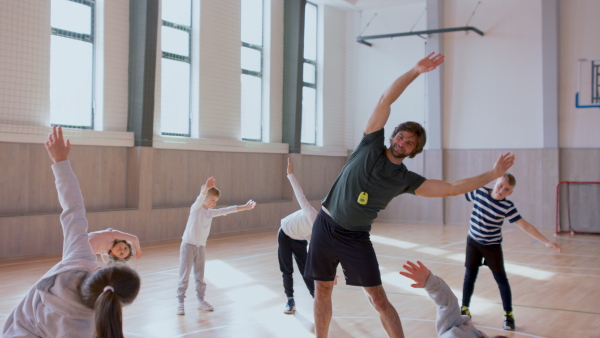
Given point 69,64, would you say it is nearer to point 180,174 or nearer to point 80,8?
point 80,8

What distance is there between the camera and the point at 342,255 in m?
4.13

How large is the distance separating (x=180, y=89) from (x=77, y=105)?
2.36 m

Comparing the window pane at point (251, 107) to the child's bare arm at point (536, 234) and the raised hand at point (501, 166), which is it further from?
the raised hand at point (501, 166)

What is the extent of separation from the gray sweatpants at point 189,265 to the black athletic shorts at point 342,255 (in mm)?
1951

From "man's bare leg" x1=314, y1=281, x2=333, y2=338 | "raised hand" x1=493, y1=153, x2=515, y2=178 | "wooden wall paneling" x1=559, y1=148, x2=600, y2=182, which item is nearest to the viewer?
"raised hand" x1=493, y1=153, x2=515, y2=178

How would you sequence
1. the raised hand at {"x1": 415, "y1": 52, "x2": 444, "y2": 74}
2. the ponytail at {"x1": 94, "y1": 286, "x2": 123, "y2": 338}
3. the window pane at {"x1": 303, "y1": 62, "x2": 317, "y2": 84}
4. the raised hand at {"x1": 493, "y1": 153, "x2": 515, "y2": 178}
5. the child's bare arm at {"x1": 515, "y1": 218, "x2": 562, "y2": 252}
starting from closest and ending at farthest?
the ponytail at {"x1": 94, "y1": 286, "x2": 123, "y2": 338} → the raised hand at {"x1": 493, "y1": 153, "x2": 515, "y2": 178} → the raised hand at {"x1": 415, "y1": 52, "x2": 444, "y2": 74} → the child's bare arm at {"x1": 515, "y1": 218, "x2": 562, "y2": 252} → the window pane at {"x1": 303, "y1": 62, "x2": 317, "y2": 84}

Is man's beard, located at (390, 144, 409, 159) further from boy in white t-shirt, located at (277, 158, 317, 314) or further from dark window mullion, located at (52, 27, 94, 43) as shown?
dark window mullion, located at (52, 27, 94, 43)

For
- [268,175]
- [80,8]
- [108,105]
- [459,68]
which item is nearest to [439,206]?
[459,68]

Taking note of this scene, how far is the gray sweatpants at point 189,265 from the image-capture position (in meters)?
5.77

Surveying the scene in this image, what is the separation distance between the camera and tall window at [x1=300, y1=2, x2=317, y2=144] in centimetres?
1575

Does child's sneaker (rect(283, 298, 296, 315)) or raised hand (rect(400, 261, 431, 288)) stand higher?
raised hand (rect(400, 261, 431, 288))

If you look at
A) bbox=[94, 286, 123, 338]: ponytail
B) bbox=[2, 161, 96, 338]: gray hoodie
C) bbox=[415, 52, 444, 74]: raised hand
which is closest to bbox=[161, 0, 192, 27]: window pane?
bbox=[415, 52, 444, 74]: raised hand

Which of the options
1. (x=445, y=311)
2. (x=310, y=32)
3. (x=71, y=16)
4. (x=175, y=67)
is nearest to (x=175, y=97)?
(x=175, y=67)

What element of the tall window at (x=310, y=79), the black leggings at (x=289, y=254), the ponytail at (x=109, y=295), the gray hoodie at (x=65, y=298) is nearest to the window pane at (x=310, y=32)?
the tall window at (x=310, y=79)
